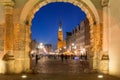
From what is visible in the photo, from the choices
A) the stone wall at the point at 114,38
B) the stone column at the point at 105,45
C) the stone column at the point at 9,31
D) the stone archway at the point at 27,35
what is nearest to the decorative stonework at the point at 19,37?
the stone archway at the point at 27,35

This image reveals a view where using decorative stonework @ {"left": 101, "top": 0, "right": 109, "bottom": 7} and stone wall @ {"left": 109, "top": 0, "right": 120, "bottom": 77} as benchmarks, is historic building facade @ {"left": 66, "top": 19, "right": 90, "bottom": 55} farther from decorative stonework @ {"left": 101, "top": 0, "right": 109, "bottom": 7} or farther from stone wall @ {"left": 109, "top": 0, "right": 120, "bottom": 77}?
stone wall @ {"left": 109, "top": 0, "right": 120, "bottom": 77}

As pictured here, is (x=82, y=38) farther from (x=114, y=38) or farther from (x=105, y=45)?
(x=114, y=38)

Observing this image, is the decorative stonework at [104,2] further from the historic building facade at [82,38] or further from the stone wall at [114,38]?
the historic building facade at [82,38]

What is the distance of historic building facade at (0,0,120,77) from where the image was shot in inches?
651

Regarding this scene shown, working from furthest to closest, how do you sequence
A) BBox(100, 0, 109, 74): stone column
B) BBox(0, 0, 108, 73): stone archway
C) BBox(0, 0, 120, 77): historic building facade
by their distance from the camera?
BBox(0, 0, 108, 73): stone archway, BBox(100, 0, 109, 74): stone column, BBox(0, 0, 120, 77): historic building facade

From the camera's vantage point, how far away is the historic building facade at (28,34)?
16531mm

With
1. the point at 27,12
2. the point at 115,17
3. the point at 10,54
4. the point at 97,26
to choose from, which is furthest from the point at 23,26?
the point at 115,17

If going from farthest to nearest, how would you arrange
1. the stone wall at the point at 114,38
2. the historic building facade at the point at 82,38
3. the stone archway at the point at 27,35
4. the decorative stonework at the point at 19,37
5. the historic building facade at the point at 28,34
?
the historic building facade at the point at 82,38
the decorative stonework at the point at 19,37
the stone archway at the point at 27,35
the historic building facade at the point at 28,34
the stone wall at the point at 114,38

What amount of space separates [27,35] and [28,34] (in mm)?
191

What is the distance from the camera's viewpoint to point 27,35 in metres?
19.3

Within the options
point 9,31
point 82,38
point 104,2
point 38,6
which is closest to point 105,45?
point 104,2

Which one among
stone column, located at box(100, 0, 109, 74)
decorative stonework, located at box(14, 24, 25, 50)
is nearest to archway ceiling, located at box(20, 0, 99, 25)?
decorative stonework, located at box(14, 24, 25, 50)

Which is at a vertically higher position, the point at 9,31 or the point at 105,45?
the point at 9,31

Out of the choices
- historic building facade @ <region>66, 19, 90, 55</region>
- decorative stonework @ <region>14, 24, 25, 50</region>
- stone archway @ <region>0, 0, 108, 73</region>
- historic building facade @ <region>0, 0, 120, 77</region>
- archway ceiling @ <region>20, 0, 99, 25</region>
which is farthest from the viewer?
historic building facade @ <region>66, 19, 90, 55</region>
